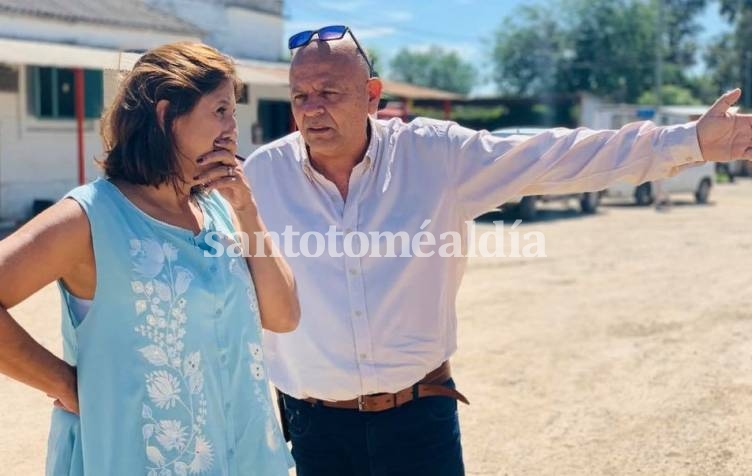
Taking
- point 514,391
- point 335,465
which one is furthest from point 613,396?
point 335,465

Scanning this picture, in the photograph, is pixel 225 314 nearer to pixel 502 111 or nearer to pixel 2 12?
pixel 2 12

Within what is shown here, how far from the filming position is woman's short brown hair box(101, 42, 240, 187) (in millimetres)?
2002

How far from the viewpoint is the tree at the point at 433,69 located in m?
105

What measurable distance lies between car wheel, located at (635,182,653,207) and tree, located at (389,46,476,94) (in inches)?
3177

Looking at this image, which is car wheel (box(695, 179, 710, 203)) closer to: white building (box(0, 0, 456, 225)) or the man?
white building (box(0, 0, 456, 225))

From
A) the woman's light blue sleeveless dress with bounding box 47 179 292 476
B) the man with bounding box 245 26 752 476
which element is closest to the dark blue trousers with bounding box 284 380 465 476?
the man with bounding box 245 26 752 476

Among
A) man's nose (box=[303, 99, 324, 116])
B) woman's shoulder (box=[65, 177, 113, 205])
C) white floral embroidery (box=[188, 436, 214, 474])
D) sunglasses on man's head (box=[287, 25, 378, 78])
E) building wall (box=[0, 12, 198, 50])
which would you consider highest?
building wall (box=[0, 12, 198, 50])

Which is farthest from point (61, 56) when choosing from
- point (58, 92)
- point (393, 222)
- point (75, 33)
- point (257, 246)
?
point (257, 246)

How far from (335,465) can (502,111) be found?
117ft

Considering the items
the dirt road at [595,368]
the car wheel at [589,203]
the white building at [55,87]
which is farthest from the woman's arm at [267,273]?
the car wheel at [589,203]

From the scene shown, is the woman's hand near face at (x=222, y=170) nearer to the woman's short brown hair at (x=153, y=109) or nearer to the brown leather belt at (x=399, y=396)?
the woman's short brown hair at (x=153, y=109)

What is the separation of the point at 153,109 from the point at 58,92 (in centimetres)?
1544

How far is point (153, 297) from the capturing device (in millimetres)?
1953

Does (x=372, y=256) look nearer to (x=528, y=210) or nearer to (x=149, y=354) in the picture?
(x=149, y=354)
